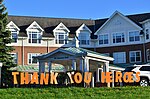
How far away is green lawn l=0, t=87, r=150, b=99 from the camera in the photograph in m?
18.7

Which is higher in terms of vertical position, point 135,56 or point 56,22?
point 56,22

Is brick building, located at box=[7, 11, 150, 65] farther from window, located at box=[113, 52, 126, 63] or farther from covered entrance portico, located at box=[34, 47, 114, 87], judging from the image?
covered entrance portico, located at box=[34, 47, 114, 87]

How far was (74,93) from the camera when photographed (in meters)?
19.7

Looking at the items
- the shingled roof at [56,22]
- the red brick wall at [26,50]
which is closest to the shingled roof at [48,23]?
the shingled roof at [56,22]

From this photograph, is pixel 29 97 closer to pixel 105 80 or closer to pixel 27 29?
pixel 105 80

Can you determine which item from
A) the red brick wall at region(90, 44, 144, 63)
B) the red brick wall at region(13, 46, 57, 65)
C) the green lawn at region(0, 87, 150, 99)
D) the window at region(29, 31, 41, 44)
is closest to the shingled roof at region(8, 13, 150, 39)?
the window at region(29, 31, 41, 44)

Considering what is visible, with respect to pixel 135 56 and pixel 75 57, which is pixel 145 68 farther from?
pixel 135 56

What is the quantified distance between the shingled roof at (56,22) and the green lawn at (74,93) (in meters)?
29.5

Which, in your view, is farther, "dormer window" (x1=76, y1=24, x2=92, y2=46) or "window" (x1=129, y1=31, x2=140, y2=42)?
"dormer window" (x1=76, y1=24, x2=92, y2=46)

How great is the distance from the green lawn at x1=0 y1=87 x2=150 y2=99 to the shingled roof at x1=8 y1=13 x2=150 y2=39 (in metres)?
29.5

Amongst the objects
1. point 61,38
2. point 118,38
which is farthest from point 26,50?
point 118,38

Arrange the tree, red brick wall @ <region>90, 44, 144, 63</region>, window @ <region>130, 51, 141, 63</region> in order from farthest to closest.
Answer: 1. red brick wall @ <region>90, 44, 144, 63</region>
2. window @ <region>130, 51, 141, 63</region>
3. the tree

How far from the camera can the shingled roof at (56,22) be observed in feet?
164

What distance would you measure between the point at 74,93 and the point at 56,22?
111ft
